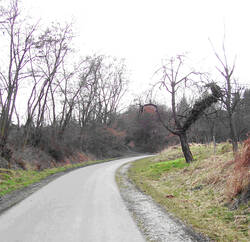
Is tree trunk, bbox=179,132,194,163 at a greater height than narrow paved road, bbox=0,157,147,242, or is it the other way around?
tree trunk, bbox=179,132,194,163

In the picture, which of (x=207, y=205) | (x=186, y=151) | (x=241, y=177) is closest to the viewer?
(x=241, y=177)

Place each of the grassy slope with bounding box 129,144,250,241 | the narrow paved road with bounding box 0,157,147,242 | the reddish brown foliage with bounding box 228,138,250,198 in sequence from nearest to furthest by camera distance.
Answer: the narrow paved road with bounding box 0,157,147,242, the grassy slope with bounding box 129,144,250,241, the reddish brown foliage with bounding box 228,138,250,198

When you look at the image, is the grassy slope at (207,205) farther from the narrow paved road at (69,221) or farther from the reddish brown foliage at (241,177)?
the narrow paved road at (69,221)

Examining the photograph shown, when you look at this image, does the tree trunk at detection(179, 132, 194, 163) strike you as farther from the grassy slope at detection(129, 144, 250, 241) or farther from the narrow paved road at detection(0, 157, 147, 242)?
the narrow paved road at detection(0, 157, 147, 242)

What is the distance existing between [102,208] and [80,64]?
79.0 ft

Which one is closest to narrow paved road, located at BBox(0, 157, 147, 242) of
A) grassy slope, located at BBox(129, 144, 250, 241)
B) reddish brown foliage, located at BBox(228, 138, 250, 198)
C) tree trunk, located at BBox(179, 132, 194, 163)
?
grassy slope, located at BBox(129, 144, 250, 241)

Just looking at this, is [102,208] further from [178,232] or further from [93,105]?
[93,105]

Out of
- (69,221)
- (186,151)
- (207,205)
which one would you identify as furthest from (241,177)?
(186,151)

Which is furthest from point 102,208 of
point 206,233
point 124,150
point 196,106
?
point 124,150

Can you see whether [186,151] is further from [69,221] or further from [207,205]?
[69,221]

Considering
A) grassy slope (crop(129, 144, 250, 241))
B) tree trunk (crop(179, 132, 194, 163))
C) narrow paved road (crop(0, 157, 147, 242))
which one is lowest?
grassy slope (crop(129, 144, 250, 241))

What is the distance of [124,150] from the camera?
52562 millimetres

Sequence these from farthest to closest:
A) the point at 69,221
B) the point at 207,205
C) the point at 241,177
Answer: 1. the point at 207,205
2. the point at 241,177
3. the point at 69,221

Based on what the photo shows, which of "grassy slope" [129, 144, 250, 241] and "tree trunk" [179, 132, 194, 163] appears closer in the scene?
"grassy slope" [129, 144, 250, 241]
